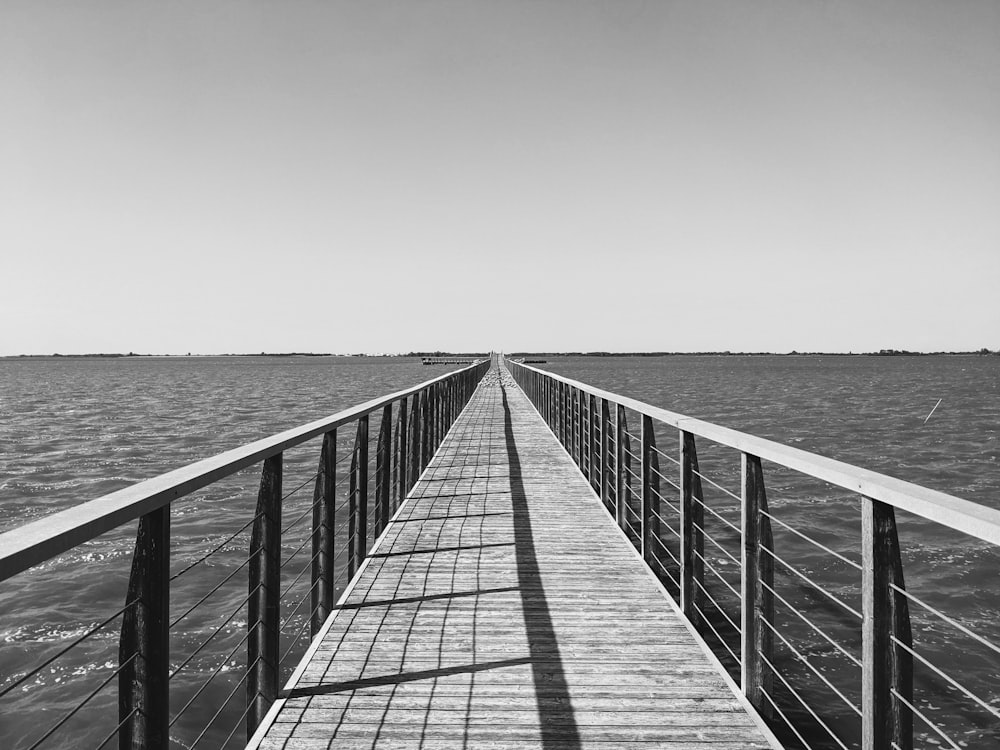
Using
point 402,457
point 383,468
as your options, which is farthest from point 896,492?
point 402,457

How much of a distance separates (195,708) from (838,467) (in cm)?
515

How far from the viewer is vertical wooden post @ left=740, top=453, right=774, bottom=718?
2.73 m

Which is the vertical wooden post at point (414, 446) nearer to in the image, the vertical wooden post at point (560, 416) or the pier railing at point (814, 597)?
the pier railing at point (814, 597)

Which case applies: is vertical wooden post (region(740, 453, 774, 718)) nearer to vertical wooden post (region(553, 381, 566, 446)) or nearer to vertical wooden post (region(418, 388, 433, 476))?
vertical wooden post (region(418, 388, 433, 476))

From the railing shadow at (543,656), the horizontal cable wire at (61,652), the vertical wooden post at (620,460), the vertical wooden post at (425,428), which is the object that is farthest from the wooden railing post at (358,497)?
the vertical wooden post at (425,428)

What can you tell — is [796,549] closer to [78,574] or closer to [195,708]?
[195,708]

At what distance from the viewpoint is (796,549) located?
889 cm

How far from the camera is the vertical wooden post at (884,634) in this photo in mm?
1856

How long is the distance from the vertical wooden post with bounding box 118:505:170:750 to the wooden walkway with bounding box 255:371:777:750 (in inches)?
30.3

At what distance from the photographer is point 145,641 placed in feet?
5.89

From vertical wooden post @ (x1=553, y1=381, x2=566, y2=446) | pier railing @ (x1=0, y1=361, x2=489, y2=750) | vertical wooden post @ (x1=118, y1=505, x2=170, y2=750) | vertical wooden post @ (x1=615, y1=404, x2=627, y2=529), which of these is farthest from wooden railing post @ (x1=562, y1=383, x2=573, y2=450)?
vertical wooden post @ (x1=118, y1=505, x2=170, y2=750)

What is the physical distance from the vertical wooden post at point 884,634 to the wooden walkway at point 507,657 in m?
0.69

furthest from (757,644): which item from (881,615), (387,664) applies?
(387,664)

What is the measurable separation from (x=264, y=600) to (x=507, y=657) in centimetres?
122
